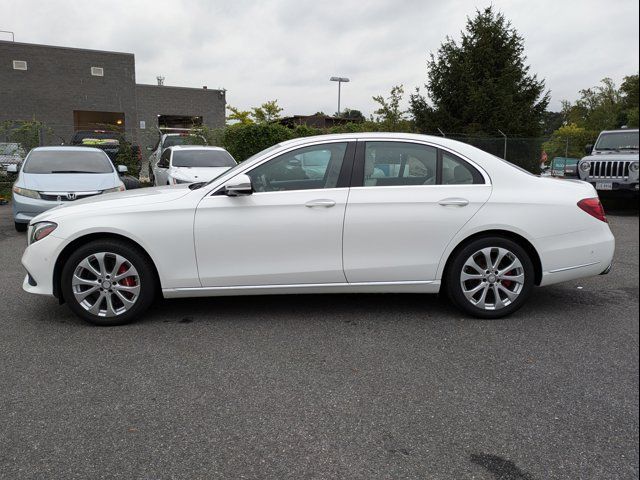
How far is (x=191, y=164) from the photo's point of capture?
12289mm

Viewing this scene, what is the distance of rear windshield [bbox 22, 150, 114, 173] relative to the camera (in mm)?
9555

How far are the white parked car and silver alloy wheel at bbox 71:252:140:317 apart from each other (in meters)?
6.85

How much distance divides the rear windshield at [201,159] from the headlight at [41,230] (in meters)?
7.84

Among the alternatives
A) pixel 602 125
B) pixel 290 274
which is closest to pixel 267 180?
pixel 290 274

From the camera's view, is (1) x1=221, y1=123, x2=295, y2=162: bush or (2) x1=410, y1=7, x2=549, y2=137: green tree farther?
(2) x1=410, y1=7, x2=549, y2=137: green tree

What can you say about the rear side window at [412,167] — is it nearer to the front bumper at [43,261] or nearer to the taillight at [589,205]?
the taillight at [589,205]

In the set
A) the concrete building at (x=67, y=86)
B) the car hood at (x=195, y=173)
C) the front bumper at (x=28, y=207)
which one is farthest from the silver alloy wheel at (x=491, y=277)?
the concrete building at (x=67, y=86)

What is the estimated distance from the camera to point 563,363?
12.0 ft

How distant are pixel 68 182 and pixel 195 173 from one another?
2.98 meters

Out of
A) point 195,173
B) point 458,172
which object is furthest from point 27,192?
point 458,172

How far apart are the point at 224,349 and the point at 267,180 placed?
4.87 ft

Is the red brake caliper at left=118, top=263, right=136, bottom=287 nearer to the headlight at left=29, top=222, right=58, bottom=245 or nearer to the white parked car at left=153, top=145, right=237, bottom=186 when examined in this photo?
the headlight at left=29, top=222, right=58, bottom=245

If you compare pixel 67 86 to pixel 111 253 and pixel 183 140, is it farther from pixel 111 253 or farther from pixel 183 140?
pixel 111 253

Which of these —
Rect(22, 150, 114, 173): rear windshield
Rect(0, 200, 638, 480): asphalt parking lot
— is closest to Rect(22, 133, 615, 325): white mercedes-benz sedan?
Rect(0, 200, 638, 480): asphalt parking lot
